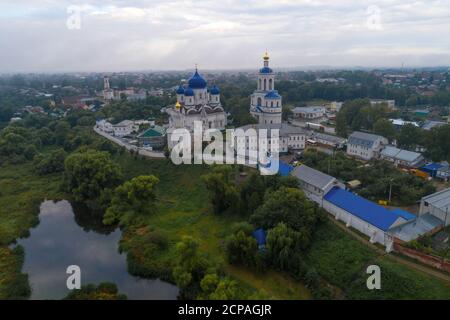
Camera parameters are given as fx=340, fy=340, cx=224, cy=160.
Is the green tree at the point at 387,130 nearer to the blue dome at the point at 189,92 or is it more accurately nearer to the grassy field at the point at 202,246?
the grassy field at the point at 202,246

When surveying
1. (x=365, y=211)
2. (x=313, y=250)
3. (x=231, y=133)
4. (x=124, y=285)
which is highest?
(x=231, y=133)

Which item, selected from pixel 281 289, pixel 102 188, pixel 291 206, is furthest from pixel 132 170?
pixel 281 289

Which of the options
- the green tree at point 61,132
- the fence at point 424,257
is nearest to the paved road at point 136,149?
the green tree at point 61,132

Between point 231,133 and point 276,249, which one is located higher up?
point 231,133

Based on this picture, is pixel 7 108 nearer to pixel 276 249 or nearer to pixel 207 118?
pixel 207 118

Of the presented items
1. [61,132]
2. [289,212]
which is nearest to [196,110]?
[289,212]

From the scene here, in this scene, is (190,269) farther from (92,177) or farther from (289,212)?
(92,177)

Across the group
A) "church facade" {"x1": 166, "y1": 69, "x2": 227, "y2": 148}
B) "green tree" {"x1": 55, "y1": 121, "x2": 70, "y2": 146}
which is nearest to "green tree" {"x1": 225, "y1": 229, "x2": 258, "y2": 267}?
"church facade" {"x1": 166, "y1": 69, "x2": 227, "y2": 148}

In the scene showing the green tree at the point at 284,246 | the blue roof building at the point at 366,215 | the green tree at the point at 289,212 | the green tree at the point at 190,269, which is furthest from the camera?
the green tree at the point at 289,212
